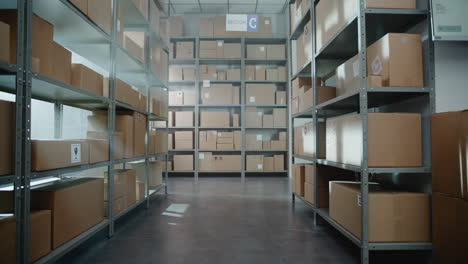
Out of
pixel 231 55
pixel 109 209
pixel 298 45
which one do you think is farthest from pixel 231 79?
pixel 109 209

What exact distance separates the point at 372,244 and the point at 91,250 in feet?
5.37

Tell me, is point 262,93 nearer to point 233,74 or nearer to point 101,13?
point 233,74

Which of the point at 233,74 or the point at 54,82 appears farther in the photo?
the point at 233,74

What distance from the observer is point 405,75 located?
1.48 m

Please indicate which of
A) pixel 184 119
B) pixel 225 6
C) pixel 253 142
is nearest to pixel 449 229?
pixel 253 142

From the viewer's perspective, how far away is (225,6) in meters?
5.29

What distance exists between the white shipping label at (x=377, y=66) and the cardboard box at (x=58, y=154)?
1.73 metres

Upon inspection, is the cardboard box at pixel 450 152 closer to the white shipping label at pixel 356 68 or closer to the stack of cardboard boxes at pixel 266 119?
the white shipping label at pixel 356 68

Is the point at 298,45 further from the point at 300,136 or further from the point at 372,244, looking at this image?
the point at 372,244

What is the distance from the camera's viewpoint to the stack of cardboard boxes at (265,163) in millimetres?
5098

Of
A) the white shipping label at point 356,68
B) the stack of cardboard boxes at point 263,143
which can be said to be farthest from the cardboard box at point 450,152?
the stack of cardboard boxes at point 263,143

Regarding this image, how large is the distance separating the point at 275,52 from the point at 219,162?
2.31 meters

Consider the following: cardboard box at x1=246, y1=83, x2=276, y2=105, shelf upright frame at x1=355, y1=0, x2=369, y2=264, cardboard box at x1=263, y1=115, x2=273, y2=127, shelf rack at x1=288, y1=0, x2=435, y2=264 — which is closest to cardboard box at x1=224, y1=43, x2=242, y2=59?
cardboard box at x1=246, y1=83, x2=276, y2=105

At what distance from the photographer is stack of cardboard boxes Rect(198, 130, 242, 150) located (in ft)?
16.8
